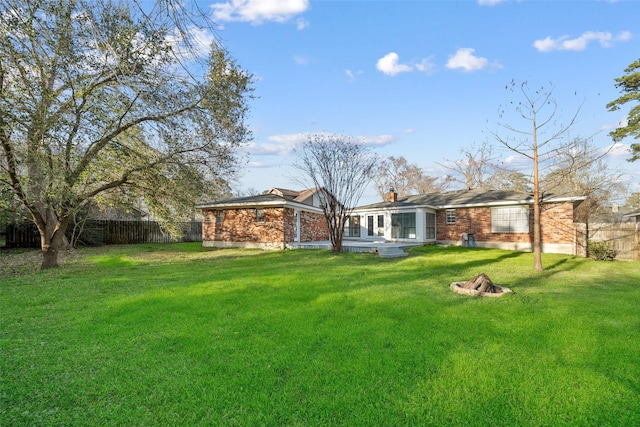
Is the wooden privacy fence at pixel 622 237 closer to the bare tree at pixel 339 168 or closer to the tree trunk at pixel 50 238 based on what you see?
the bare tree at pixel 339 168

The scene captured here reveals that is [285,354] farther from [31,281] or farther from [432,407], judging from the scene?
[31,281]

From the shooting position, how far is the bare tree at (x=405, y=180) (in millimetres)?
31797

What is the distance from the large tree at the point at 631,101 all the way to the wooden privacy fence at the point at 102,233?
22496mm

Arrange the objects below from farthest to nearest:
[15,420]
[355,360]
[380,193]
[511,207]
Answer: [380,193], [511,207], [355,360], [15,420]

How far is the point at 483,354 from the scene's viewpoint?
11.5 ft

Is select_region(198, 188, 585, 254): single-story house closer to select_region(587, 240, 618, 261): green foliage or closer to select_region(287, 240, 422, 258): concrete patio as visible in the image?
select_region(287, 240, 422, 258): concrete patio

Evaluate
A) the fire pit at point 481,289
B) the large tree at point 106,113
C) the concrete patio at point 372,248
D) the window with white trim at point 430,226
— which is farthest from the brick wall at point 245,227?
the fire pit at point 481,289

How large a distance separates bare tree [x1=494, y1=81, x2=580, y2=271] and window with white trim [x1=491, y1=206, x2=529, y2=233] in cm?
653

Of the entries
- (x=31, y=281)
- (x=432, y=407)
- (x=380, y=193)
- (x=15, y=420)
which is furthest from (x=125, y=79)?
(x=380, y=193)

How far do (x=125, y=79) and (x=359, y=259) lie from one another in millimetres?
9337

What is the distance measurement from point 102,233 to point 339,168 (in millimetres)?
15521

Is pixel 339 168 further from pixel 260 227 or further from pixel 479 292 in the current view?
pixel 479 292

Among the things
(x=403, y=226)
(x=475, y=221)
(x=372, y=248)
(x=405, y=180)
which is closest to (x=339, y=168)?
(x=372, y=248)

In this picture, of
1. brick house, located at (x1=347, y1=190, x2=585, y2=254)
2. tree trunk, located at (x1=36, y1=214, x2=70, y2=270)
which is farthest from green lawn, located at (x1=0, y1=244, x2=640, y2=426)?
brick house, located at (x1=347, y1=190, x2=585, y2=254)
